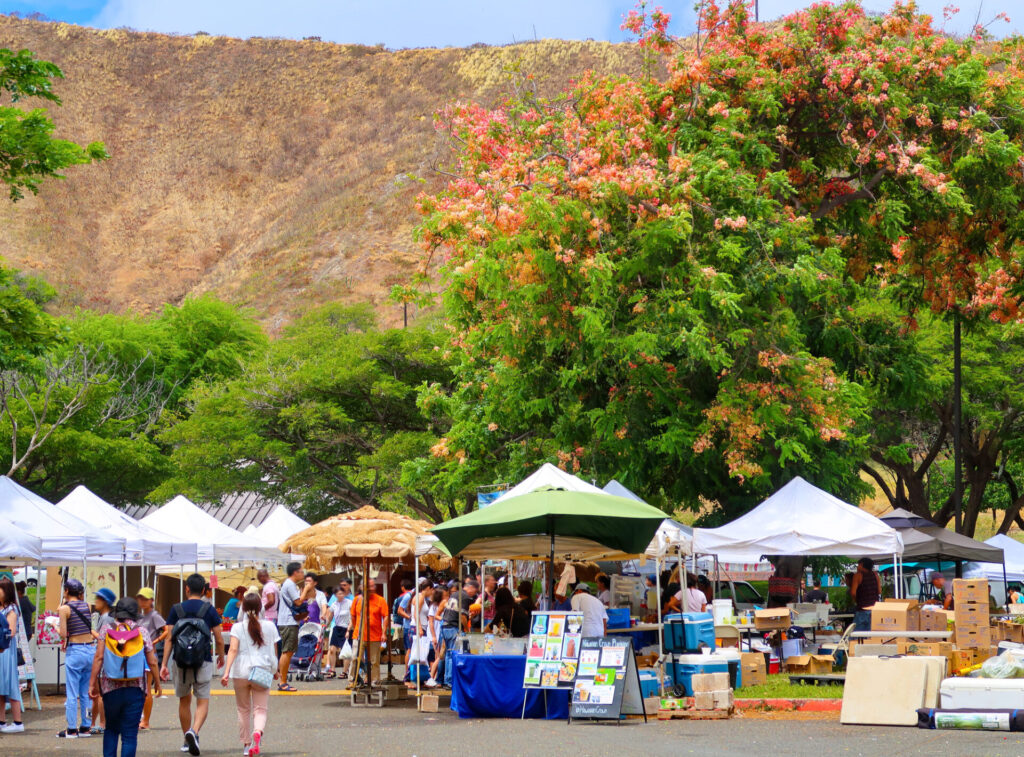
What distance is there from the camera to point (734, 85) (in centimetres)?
2238

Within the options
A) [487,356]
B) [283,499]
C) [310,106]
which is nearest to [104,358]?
[283,499]

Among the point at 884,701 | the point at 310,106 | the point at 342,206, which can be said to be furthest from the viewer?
the point at 310,106

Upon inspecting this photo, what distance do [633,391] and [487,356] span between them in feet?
12.1

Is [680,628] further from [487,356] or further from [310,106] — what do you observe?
[310,106]

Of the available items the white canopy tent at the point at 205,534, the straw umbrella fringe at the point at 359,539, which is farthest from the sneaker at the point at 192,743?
the white canopy tent at the point at 205,534

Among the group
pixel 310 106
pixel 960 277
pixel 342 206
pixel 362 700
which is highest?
pixel 310 106

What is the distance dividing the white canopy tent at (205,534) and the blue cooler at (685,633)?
419 inches

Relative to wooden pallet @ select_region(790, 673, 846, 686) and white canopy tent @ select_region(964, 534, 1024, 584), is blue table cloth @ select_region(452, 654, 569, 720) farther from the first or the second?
white canopy tent @ select_region(964, 534, 1024, 584)

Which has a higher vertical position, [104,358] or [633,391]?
[104,358]

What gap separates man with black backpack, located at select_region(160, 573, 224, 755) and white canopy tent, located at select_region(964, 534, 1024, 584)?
24.4 metres

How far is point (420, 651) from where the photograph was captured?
17328 mm

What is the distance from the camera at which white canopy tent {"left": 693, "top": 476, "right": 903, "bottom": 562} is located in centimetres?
1850

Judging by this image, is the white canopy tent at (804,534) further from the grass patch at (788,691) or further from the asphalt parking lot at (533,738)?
A: the asphalt parking lot at (533,738)

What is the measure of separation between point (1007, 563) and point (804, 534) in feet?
61.9
